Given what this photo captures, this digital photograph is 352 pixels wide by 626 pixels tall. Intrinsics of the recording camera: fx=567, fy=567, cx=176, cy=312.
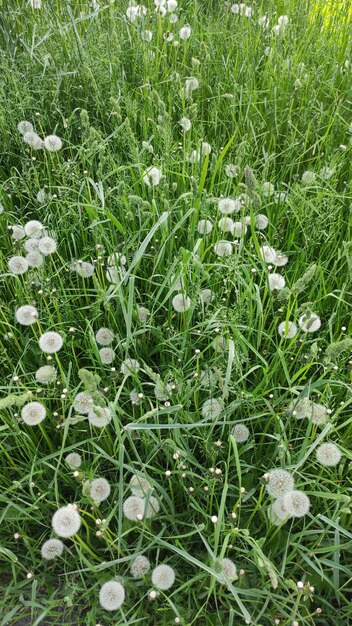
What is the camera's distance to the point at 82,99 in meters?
2.68

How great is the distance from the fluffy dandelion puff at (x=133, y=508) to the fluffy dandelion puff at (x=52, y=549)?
19 cm

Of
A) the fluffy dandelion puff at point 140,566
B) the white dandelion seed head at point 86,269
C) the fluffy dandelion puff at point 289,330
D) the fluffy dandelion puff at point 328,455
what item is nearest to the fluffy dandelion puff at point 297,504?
the fluffy dandelion puff at point 328,455

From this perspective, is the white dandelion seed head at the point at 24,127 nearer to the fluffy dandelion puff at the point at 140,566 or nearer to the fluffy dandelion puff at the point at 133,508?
the fluffy dandelion puff at the point at 133,508

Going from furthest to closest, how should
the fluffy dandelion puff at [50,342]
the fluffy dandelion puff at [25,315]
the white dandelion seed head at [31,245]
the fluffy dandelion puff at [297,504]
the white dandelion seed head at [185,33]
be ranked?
the white dandelion seed head at [185,33] → the white dandelion seed head at [31,245] → the fluffy dandelion puff at [25,315] → the fluffy dandelion puff at [50,342] → the fluffy dandelion puff at [297,504]

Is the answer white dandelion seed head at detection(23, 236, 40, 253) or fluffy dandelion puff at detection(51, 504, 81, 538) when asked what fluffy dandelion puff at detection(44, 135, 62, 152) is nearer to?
white dandelion seed head at detection(23, 236, 40, 253)

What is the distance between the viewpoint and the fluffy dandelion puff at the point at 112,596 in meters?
1.29

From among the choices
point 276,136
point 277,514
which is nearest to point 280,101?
point 276,136

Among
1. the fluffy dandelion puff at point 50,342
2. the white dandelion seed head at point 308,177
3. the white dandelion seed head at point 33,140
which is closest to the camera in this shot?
the fluffy dandelion puff at point 50,342

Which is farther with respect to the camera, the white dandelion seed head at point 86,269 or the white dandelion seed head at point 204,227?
the white dandelion seed head at point 204,227

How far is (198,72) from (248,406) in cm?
189

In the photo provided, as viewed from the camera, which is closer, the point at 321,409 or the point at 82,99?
the point at 321,409

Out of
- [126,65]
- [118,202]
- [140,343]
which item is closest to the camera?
[140,343]

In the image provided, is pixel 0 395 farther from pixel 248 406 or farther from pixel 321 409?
pixel 321 409

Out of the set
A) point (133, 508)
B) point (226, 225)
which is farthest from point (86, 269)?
point (133, 508)
